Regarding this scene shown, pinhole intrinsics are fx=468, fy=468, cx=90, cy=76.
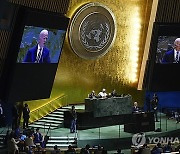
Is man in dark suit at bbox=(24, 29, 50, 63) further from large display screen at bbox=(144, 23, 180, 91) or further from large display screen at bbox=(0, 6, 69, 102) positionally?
large display screen at bbox=(144, 23, 180, 91)

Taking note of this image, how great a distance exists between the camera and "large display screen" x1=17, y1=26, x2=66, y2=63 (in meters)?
17.0

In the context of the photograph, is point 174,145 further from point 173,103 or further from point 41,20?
point 173,103

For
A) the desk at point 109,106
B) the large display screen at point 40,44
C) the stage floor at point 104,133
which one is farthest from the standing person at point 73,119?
the large display screen at point 40,44

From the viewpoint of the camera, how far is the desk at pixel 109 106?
70.8 feet

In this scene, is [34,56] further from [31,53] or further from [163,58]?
[163,58]

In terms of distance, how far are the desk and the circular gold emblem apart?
12.1 feet

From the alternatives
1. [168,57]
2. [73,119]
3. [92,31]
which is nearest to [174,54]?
[168,57]

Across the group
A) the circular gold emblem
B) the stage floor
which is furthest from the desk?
the circular gold emblem

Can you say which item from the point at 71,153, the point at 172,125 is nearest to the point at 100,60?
the point at 172,125

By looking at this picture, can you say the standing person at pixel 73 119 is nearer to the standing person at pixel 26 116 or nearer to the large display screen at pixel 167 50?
the standing person at pixel 26 116

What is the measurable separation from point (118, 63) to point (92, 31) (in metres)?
2.78

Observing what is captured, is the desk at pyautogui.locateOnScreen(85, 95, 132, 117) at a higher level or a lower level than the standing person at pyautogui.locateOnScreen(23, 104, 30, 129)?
higher

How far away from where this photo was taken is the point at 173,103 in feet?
91.8

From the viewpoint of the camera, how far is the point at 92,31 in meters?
25.0
